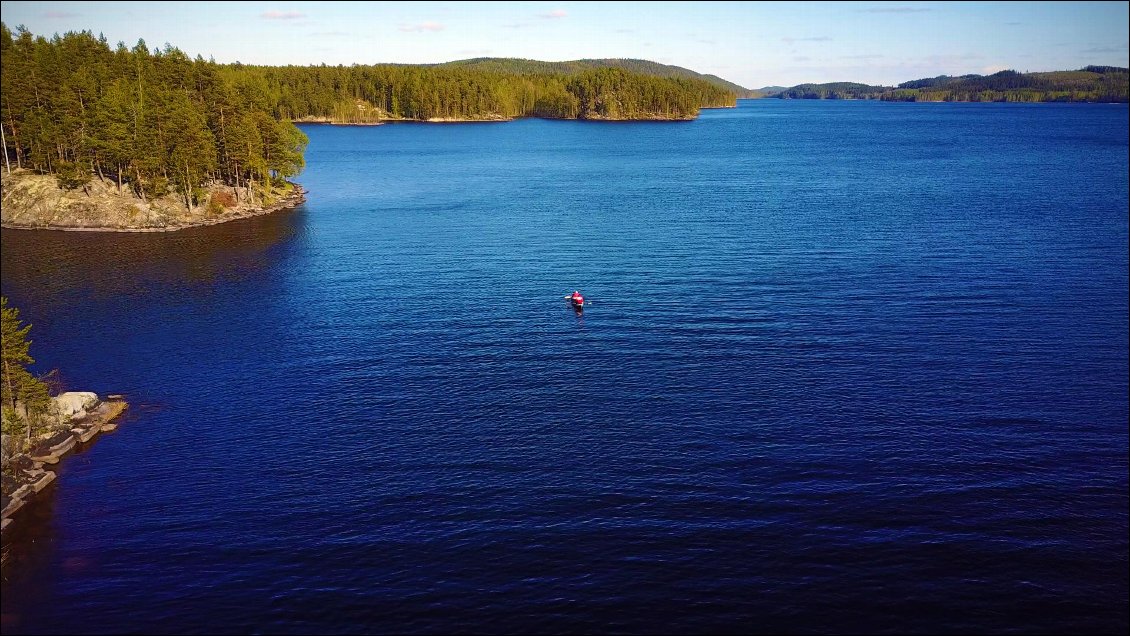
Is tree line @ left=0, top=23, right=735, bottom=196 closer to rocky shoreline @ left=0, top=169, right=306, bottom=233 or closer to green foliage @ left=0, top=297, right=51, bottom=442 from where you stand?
rocky shoreline @ left=0, top=169, right=306, bottom=233

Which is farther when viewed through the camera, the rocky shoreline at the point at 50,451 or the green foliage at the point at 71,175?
the green foliage at the point at 71,175

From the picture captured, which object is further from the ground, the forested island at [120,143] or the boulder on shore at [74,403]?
the forested island at [120,143]

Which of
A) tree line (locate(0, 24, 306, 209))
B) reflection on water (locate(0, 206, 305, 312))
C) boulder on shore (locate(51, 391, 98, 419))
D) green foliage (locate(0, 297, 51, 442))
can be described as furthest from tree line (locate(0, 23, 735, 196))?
green foliage (locate(0, 297, 51, 442))

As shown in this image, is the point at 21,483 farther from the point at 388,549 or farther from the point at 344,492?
the point at 388,549

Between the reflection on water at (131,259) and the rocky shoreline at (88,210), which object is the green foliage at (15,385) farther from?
the rocky shoreline at (88,210)

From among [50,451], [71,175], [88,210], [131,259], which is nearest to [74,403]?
[50,451]

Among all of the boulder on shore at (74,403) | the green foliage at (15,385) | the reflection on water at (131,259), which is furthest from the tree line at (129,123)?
the green foliage at (15,385)

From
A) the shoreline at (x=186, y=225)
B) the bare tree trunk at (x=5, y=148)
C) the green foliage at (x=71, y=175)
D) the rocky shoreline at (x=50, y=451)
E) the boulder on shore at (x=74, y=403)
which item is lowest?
the rocky shoreline at (x=50, y=451)

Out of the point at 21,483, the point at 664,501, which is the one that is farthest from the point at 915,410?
the point at 21,483
